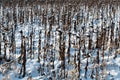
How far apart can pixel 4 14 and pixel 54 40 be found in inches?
155

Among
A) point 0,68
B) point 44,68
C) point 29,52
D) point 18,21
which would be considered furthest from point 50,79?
point 18,21

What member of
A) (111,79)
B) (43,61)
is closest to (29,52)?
(43,61)

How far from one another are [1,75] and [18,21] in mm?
4744

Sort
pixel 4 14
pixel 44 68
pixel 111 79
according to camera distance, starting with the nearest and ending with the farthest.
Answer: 1. pixel 111 79
2. pixel 44 68
3. pixel 4 14

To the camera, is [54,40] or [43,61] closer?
[43,61]

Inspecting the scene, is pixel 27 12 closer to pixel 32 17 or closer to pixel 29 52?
pixel 32 17

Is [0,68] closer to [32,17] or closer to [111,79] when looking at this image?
[111,79]

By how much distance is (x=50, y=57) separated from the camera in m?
6.07

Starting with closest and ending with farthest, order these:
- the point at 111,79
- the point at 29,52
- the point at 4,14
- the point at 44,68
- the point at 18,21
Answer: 1. the point at 111,79
2. the point at 44,68
3. the point at 29,52
4. the point at 18,21
5. the point at 4,14

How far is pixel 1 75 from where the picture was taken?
5438 millimetres

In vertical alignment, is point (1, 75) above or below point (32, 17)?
below

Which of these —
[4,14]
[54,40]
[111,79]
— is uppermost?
[4,14]

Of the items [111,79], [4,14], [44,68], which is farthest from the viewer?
[4,14]

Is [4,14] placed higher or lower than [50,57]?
higher
